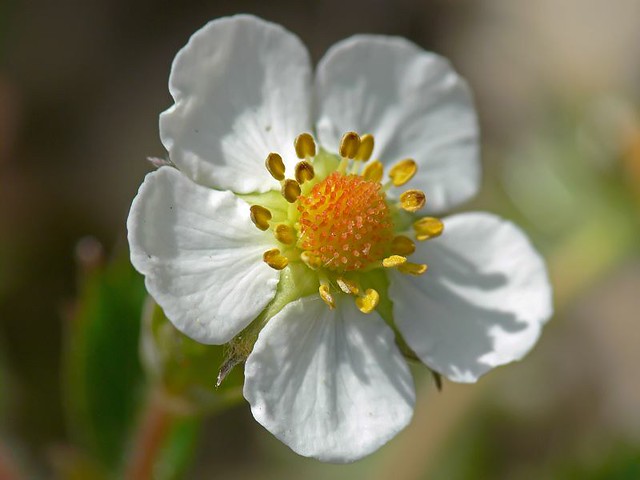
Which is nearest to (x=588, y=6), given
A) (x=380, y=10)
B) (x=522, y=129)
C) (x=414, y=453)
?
(x=522, y=129)

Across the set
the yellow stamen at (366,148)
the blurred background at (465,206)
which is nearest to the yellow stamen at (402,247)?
the yellow stamen at (366,148)

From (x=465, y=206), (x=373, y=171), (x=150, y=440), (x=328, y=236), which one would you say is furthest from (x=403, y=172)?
(x=465, y=206)

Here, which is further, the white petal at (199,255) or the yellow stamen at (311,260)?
the yellow stamen at (311,260)

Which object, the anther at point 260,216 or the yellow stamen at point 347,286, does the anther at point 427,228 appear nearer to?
the yellow stamen at point 347,286

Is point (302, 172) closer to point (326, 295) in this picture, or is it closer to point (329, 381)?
point (326, 295)

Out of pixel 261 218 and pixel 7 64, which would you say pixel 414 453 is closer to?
pixel 261 218
